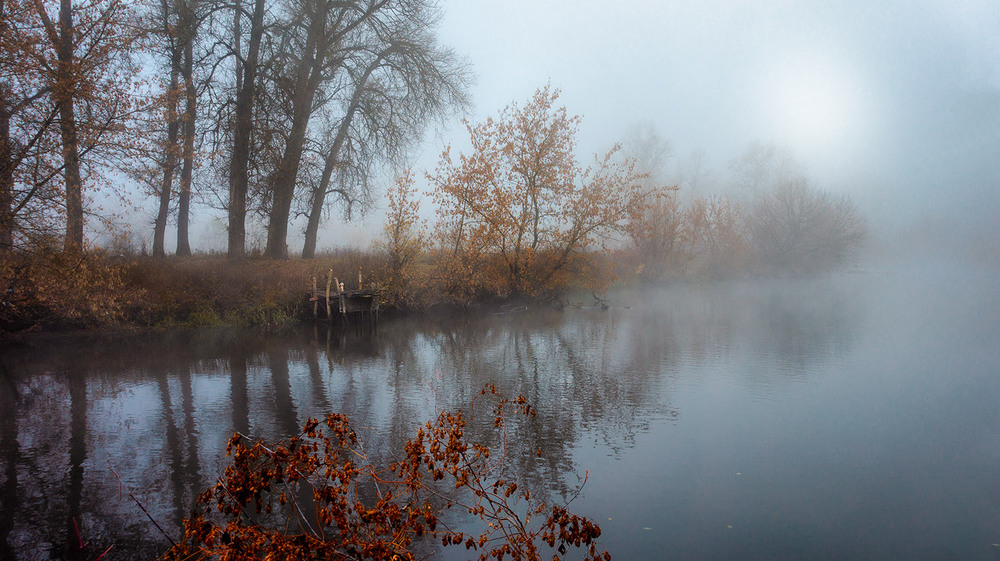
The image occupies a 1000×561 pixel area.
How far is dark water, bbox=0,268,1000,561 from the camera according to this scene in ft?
16.2

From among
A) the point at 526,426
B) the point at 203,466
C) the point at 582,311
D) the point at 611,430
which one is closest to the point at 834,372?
the point at 611,430

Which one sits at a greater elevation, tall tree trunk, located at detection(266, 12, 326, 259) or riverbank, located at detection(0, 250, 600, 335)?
tall tree trunk, located at detection(266, 12, 326, 259)

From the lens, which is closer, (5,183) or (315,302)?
(5,183)

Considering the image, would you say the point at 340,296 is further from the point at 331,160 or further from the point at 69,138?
the point at 69,138

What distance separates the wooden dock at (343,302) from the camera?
711 inches

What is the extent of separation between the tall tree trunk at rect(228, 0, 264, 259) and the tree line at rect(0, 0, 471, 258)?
42 mm

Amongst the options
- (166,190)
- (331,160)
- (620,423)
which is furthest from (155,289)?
(620,423)

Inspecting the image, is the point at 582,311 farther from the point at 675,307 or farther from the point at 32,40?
the point at 32,40

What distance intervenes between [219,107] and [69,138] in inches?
300

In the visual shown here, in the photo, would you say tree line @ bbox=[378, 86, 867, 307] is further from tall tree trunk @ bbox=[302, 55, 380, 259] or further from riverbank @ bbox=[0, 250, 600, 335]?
tall tree trunk @ bbox=[302, 55, 380, 259]

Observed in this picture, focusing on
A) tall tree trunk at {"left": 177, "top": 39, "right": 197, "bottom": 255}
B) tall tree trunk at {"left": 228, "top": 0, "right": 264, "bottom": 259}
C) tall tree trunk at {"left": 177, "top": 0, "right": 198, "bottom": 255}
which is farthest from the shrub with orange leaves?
tall tree trunk at {"left": 177, "top": 39, "right": 197, "bottom": 255}

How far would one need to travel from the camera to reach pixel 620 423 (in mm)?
Answer: 7508

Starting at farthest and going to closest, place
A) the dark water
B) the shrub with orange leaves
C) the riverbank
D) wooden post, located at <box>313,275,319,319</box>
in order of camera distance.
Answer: wooden post, located at <box>313,275,319,319</box>, the riverbank, the dark water, the shrub with orange leaves

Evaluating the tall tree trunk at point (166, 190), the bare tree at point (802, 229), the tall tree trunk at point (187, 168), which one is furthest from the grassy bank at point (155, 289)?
the bare tree at point (802, 229)
